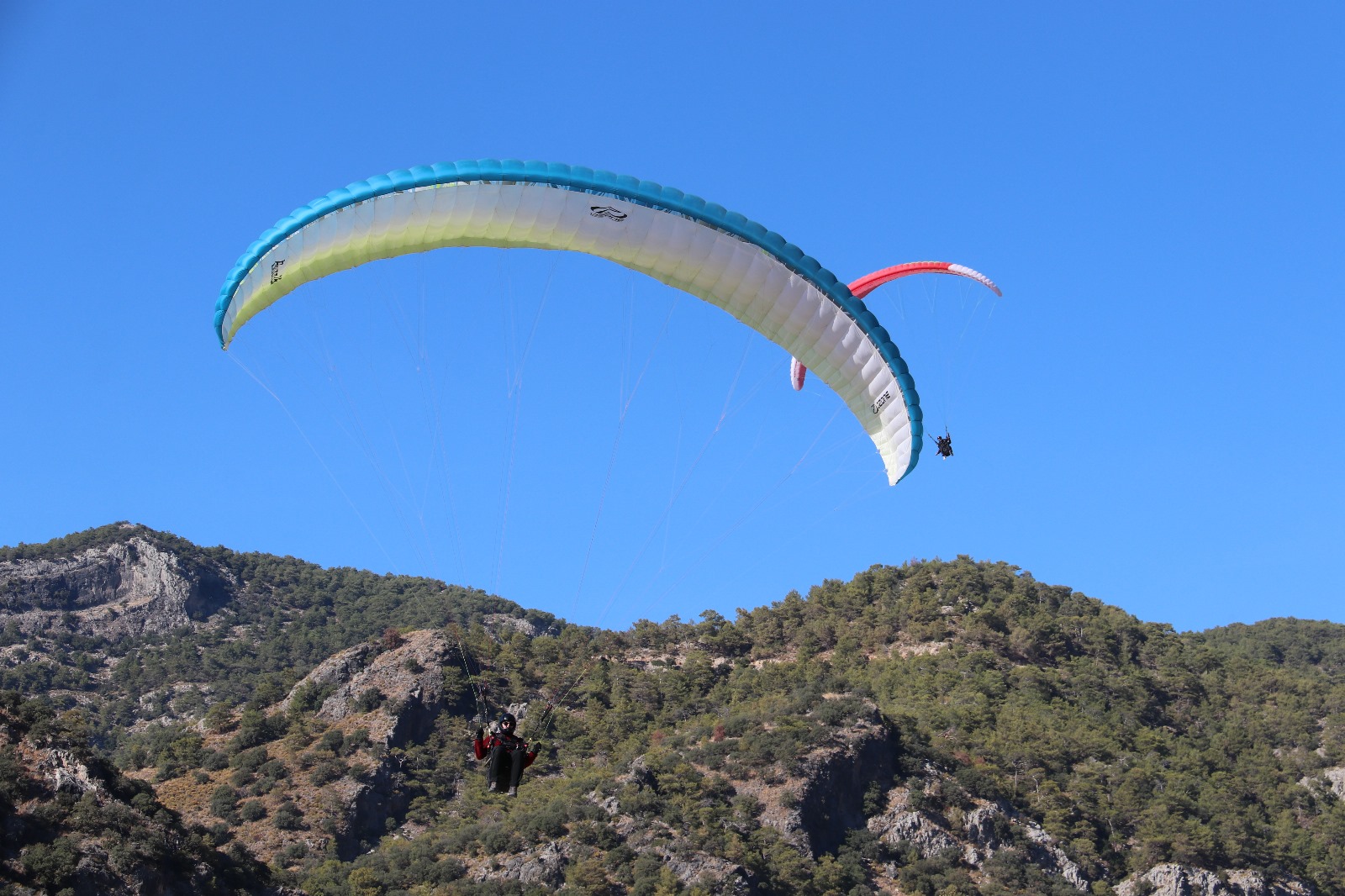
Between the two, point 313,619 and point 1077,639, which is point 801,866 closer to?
point 1077,639

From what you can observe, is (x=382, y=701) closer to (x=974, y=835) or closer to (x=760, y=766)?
(x=760, y=766)

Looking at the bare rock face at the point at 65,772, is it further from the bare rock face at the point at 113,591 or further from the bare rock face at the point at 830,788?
the bare rock face at the point at 113,591

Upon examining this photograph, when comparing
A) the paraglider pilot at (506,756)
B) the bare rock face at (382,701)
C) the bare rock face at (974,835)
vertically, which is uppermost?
the bare rock face at (382,701)

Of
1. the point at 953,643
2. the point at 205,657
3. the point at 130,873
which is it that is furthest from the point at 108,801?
the point at 205,657

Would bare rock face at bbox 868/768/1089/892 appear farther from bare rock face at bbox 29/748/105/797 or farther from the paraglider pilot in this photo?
the paraglider pilot

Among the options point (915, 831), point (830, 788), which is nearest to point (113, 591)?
point (830, 788)

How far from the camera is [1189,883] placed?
189ft

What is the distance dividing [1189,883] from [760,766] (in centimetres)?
1812

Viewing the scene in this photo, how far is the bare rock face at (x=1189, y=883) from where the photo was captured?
188 feet

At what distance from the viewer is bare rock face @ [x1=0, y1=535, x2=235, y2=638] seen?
5015 inches

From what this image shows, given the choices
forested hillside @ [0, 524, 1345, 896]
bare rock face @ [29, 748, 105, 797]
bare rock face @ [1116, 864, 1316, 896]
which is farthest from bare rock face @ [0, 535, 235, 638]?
bare rock face @ [1116, 864, 1316, 896]

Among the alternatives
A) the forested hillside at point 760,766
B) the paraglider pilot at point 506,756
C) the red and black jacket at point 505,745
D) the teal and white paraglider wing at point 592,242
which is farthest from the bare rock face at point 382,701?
the teal and white paraglider wing at point 592,242

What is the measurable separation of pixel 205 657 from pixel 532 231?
99583mm

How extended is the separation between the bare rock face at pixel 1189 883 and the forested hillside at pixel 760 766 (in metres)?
0.14
